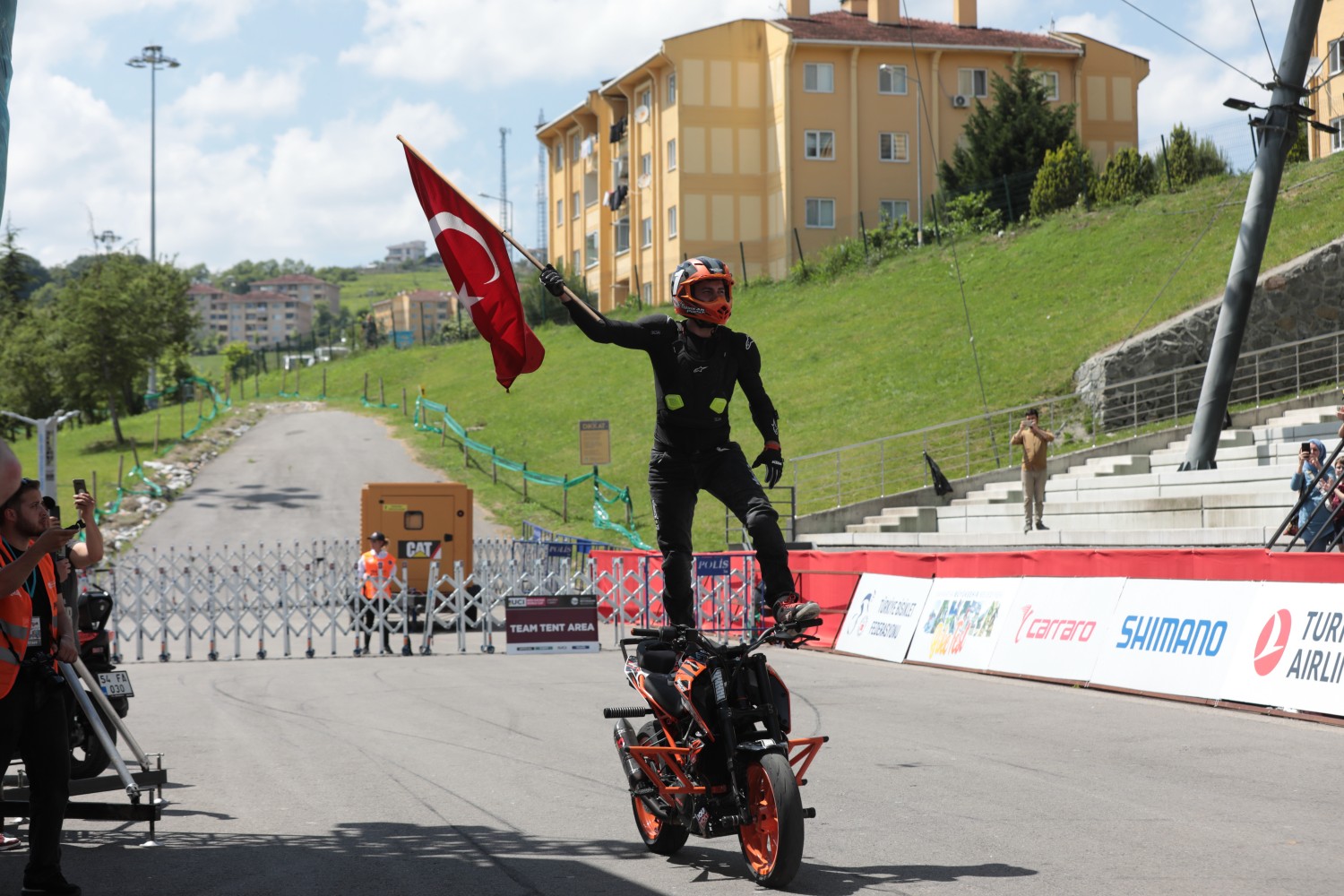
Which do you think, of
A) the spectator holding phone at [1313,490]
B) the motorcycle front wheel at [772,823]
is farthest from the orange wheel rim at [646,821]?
the spectator holding phone at [1313,490]

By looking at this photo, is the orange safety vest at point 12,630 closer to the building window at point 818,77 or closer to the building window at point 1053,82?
the building window at point 818,77

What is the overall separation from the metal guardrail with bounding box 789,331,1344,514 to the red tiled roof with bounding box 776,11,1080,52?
3311 cm

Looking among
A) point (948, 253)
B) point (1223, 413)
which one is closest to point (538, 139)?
point (948, 253)

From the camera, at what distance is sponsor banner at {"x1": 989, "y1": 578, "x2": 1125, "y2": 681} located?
15133 mm

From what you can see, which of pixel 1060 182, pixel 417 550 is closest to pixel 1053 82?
pixel 1060 182

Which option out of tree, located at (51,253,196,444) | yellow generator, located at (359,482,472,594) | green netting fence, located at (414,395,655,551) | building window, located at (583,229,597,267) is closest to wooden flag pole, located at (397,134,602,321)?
yellow generator, located at (359,482,472,594)

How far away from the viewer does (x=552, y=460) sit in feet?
159

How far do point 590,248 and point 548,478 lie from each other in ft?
117

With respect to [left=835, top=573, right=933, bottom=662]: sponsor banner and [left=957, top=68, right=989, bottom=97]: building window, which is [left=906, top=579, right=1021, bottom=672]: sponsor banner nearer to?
[left=835, top=573, right=933, bottom=662]: sponsor banner

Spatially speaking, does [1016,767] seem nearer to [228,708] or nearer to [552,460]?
[228,708]

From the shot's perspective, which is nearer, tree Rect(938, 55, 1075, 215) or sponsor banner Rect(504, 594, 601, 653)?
sponsor banner Rect(504, 594, 601, 653)

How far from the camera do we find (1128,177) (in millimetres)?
50656

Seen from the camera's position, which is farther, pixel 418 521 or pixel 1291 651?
pixel 418 521

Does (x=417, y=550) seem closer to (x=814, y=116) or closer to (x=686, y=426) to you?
(x=686, y=426)
